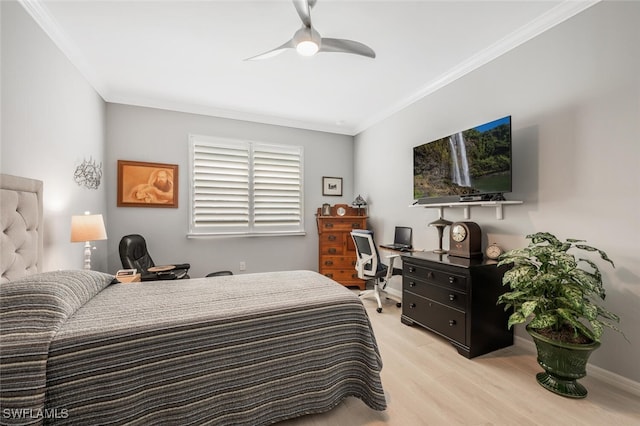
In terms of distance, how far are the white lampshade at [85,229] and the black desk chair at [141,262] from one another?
0.61 m

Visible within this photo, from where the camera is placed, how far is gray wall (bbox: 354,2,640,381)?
5.81 feet

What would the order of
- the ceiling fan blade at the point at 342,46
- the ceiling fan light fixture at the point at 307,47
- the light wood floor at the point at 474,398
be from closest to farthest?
1. the light wood floor at the point at 474,398
2. the ceiling fan light fixture at the point at 307,47
3. the ceiling fan blade at the point at 342,46

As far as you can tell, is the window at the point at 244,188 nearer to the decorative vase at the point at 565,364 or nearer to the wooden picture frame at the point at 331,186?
the wooden picture frame at the point at 331,186

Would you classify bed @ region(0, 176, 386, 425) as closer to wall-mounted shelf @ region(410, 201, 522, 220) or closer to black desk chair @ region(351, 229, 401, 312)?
black desk chair @ region(351, 229, 401, 312)

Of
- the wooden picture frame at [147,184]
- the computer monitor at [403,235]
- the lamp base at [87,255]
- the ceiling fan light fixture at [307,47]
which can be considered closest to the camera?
the ceiling fan light fixture at [307,47]

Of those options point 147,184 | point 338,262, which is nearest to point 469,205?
point 338,262

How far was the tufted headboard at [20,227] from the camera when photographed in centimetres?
153

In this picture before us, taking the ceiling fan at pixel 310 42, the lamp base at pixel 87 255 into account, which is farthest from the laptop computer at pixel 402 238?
the lamp base at pixel 87 255

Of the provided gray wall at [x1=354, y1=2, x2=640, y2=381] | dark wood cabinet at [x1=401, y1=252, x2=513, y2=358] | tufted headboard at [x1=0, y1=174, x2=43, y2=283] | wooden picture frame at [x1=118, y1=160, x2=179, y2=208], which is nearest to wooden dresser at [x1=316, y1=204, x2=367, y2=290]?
dark wood cabinet at [x1=401, y1=252, x2=513, y2=358]

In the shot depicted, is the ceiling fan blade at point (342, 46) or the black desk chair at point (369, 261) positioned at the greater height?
the ceiling fan blade at point (342, 46)

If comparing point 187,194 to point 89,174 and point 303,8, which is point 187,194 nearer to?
point 89,174

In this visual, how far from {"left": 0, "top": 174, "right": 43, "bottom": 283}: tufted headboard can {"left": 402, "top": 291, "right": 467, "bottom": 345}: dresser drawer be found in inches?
124

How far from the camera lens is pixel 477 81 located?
2721mm

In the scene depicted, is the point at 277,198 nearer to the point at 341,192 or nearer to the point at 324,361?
the point at 341,192
